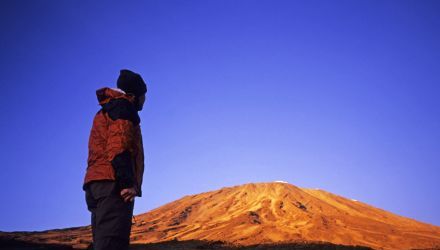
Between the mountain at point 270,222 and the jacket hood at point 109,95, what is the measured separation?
20.1m

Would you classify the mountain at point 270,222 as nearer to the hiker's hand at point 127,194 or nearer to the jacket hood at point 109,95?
the jacket hood at point 109,95

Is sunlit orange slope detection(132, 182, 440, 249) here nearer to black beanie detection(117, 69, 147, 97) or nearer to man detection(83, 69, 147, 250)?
black beanie detection(117, 69, 147, 97)

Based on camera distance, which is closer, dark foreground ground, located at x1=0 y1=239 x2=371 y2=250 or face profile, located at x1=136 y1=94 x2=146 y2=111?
face profile, located at x1=136 y1=94 x2=146 y2=111

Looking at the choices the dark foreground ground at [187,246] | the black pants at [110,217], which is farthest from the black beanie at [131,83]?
the dark foreground ground at [187,246]

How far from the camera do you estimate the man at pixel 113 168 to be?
9.14 feet

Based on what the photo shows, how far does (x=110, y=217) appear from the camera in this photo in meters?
2.78

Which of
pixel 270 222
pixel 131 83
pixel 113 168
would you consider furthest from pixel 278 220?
pixel 113 168

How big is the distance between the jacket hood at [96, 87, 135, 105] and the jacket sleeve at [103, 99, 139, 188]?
0.08 meters

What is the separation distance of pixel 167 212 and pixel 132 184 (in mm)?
40728

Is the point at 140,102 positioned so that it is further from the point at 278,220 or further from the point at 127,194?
the point at 278,220

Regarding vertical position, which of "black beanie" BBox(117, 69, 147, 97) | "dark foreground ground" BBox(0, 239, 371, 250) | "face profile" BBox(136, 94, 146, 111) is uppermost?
"black beanie" BBox(117, 69, 147, 97)

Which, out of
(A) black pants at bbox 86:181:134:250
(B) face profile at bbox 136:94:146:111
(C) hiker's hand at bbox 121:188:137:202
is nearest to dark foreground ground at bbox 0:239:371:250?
(B) face profile at bbox 136:94:146:111

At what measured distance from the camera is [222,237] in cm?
2792

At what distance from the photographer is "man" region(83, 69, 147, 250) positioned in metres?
2.79
